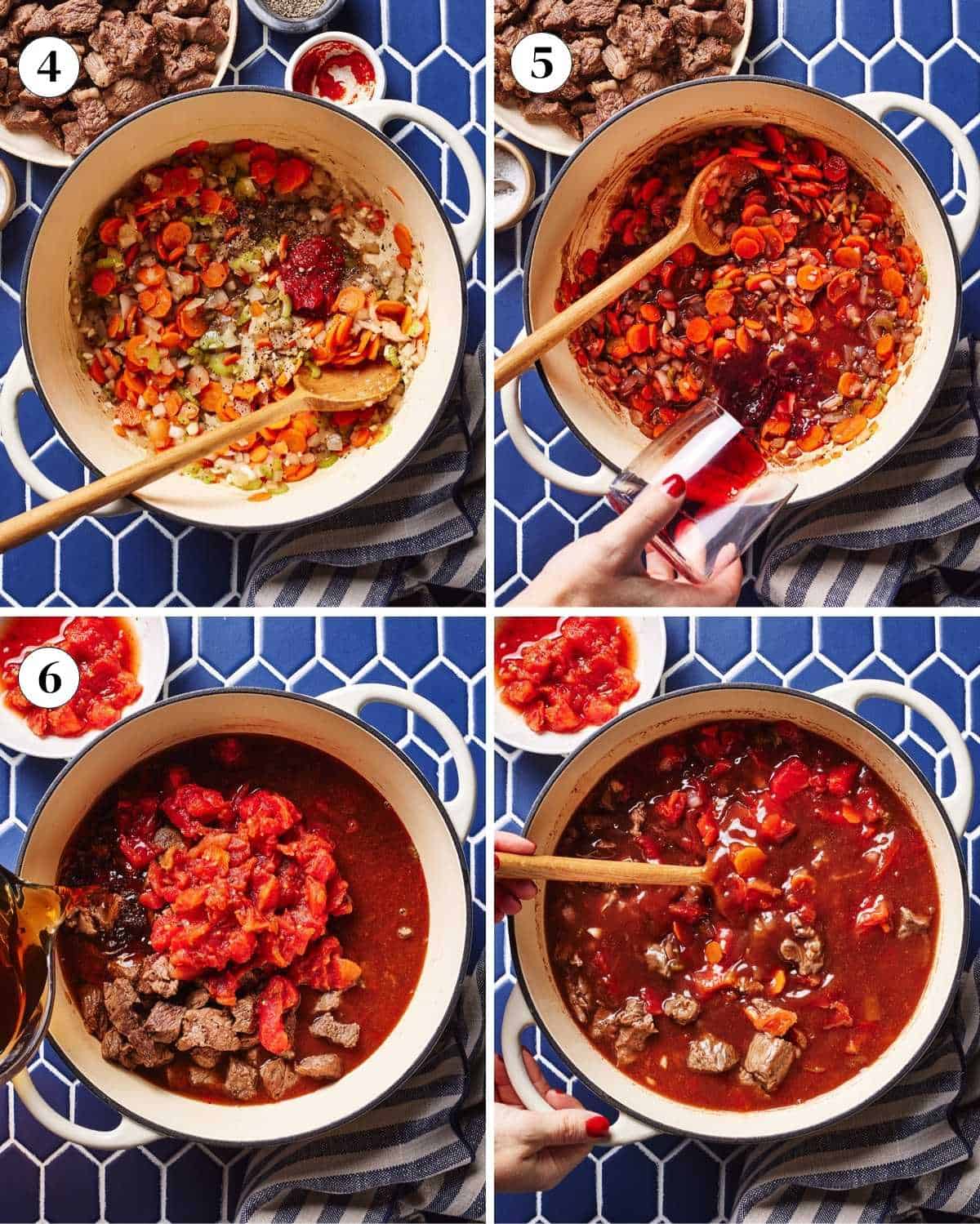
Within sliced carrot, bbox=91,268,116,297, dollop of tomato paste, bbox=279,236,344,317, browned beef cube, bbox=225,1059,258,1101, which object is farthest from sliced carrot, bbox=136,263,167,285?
browned beef cube, bbox=225,1059,258,1101

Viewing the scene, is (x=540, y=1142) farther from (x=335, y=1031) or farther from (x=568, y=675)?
(x=568, y=675)

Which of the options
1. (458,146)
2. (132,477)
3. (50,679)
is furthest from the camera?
(50,679)

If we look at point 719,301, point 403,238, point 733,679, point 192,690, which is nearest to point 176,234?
point 403,238

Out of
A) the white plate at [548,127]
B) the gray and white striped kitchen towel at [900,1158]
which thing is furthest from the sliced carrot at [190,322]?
the gray and white striped kitchen towel at [900,1158]

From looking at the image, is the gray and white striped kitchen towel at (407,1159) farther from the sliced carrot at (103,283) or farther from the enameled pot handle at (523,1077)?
the sliced carrot at (103,283)

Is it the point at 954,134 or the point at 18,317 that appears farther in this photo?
the point at 18,317
